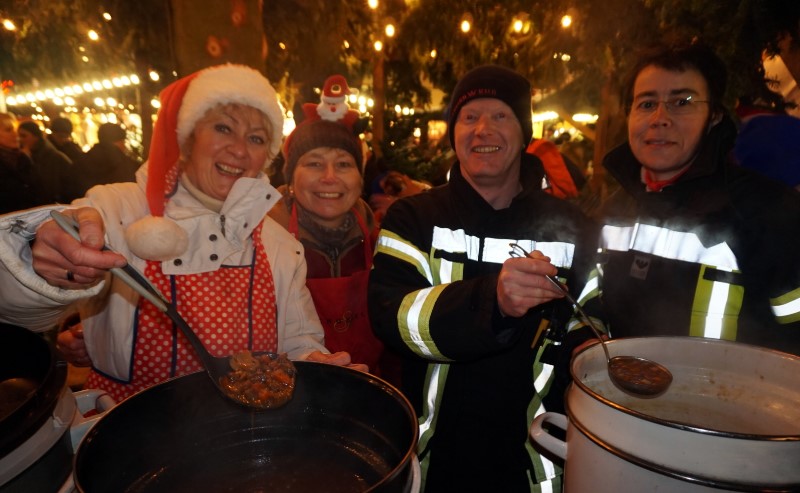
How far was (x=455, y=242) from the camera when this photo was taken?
2.00m

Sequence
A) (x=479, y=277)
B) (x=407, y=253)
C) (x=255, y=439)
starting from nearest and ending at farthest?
(x=255, y=439), (x=479, y=277), (x=407, y=253)

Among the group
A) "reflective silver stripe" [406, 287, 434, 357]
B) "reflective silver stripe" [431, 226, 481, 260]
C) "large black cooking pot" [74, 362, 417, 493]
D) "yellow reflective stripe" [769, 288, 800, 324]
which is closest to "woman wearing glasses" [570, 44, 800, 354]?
"yellow reflective stripe" [769, 288, 800, 324]

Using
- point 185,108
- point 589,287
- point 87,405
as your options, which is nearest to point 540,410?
point 589,287

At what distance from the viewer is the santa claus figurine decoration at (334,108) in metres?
2.89

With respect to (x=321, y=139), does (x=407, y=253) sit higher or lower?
lower

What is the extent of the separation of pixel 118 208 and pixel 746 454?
2.12 m

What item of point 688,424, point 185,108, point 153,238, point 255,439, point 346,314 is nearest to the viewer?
point 688,424

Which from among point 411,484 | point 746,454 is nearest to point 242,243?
point 411,484

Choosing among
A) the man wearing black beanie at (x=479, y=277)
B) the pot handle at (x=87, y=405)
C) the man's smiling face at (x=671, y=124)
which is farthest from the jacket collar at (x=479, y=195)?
the pot handle at (x=87, y=405)

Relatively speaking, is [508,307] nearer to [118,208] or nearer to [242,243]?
[242,243]

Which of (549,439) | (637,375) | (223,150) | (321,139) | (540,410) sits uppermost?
(321,139)

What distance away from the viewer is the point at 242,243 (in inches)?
78.1

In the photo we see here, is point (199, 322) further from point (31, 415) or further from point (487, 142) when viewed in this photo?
point (487, 142)

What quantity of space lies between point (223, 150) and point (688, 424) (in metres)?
1.98
